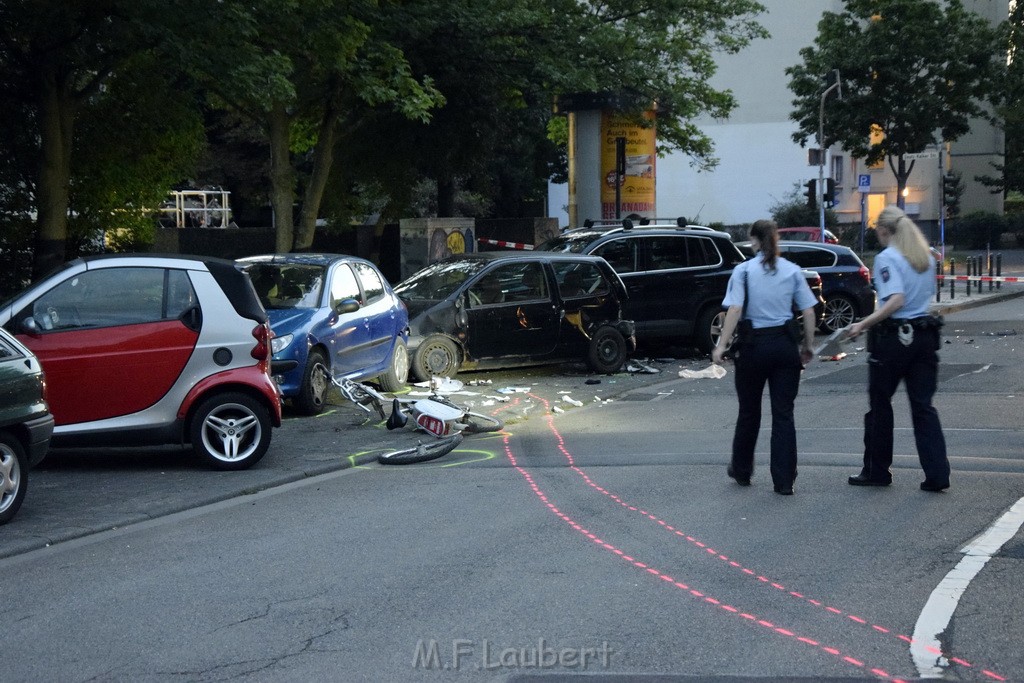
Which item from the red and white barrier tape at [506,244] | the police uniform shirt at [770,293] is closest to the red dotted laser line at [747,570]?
the police uniform shirt at [770,293]

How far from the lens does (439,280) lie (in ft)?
54.8

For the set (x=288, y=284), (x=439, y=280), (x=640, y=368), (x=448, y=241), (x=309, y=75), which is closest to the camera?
(x=288, y=284)

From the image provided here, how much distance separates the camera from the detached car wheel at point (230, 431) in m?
10.1

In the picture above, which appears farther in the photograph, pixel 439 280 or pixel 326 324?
pixel 439 280

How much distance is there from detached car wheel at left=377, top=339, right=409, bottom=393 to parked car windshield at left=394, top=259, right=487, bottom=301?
128cm

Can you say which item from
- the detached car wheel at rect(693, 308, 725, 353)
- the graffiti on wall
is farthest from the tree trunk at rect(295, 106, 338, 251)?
the detached car wheel at rect(693, 308, 725, 353)

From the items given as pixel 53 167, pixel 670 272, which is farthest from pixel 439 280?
pixel 53 167

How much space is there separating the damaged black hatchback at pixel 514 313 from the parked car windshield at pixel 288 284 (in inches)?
78.2

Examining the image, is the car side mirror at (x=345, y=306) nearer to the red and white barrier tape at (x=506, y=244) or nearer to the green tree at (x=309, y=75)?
the green tree at (x=309, y=75)

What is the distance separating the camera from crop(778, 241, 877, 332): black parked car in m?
22.4

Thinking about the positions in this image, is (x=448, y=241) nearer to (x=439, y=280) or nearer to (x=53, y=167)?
(x=439, y=280)

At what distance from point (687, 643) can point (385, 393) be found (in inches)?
384

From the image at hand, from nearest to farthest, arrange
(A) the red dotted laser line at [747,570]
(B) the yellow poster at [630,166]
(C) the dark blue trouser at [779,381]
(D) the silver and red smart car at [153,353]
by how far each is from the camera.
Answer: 1. (A) the red dotted laser line at [747,570]
2. (C) the dark blue trouser at [779,381]
3. (D) the silver and red smart car at [153,353]
4. (B) the yellow poster at [630,166]

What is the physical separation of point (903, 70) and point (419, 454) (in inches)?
1787
